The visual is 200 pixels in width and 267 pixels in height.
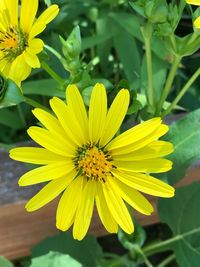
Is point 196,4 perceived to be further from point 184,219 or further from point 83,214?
point 184,219

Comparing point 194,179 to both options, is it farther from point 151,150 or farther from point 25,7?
point 25,7

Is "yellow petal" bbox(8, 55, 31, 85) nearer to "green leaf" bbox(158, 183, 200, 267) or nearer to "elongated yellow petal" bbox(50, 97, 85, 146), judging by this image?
"elongated yellow petal" bbox(50, 97, 85, 146)

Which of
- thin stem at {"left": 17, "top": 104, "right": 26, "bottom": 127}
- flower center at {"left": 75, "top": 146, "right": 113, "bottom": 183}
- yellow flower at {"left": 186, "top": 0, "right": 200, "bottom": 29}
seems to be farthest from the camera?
thin stem at {"left": 17, "top": 104, "right": 26, "bottom": 127}

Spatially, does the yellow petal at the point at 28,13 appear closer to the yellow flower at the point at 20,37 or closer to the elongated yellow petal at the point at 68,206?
the yellow flower at the point at 20,37

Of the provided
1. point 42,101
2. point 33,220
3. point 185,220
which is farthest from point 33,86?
point 185,220

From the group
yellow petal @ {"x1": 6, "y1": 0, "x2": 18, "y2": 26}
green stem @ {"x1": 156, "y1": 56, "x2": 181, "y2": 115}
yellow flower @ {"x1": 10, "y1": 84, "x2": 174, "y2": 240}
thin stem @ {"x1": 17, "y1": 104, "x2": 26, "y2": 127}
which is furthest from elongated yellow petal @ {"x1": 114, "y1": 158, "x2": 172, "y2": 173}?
thin stem @ {"x1": 17, "y1": 104, "x2": 26, "y2": 127}

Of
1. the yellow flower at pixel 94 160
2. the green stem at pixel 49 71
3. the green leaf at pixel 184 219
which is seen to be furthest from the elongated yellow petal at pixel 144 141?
the green leaf at pixel 184 219

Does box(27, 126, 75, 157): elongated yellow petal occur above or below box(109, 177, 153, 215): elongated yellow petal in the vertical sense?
above
